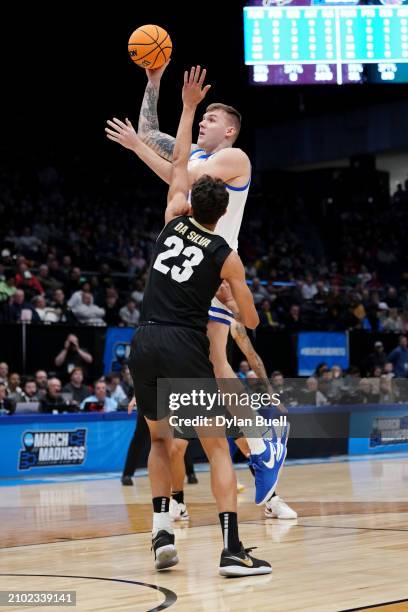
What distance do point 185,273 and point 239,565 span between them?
1.51 metres

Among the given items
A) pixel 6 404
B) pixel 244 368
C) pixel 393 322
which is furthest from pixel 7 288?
pixel 393 322

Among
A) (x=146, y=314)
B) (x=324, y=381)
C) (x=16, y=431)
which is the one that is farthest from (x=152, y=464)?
(x=324, y=381)

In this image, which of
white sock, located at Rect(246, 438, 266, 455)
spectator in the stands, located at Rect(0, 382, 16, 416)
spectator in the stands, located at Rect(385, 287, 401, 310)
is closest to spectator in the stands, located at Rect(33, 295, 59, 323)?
spectator in the stands, located at Rect(0, 382, 16, 416)

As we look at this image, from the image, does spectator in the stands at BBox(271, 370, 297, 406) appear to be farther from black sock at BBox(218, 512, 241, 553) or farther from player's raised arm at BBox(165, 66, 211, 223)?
black sock at BBox(218, 512, 241, 553)

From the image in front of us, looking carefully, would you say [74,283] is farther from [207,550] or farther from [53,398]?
[207,550]

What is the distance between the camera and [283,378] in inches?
674

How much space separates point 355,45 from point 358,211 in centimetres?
1608

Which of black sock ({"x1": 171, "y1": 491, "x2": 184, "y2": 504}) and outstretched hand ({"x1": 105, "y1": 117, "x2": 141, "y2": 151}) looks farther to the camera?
black sock ({"x1": 171, "y1": 491, "x2": 184, "y2": 504})

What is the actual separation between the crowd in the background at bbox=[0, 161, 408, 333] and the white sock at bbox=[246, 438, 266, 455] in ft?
28.9

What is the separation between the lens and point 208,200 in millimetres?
5199

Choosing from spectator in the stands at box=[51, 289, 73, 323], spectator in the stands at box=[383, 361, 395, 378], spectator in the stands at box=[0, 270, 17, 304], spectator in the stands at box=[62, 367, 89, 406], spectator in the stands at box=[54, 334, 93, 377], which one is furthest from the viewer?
spectator in the stands at box=[383, 361, 395, 378]

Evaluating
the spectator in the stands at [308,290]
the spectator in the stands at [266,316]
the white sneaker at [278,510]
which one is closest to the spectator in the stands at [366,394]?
the spectator in the stands at [266,316]

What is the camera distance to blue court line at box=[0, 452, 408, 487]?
12.0 meters

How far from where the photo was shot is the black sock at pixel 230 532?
16.6 ft
